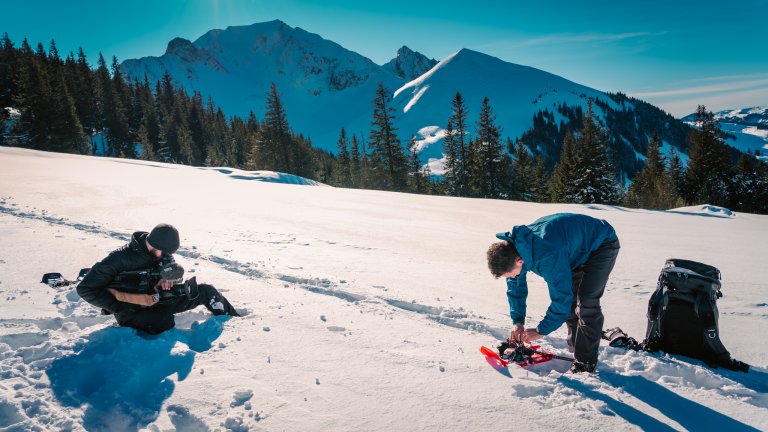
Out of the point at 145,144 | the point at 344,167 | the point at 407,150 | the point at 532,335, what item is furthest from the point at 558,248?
the point at 145,144

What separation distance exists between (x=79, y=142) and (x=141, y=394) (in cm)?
6132

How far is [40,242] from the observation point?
7266mm

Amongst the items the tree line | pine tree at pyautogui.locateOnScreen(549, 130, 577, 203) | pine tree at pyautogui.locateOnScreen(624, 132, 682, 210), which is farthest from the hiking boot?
pine tree at pyautogui.locateOnScreen(624, 132, 682, 210)

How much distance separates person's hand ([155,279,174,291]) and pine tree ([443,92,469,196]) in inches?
1550

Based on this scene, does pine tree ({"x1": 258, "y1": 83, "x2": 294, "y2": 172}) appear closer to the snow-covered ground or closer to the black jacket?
the snow-covered ground

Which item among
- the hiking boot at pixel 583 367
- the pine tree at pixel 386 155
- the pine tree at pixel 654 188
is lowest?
the hiking boot at pixel 583 367

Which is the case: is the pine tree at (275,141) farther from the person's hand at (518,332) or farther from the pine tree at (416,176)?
the person's hand at (518,332)

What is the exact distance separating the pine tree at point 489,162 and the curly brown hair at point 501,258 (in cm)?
3685

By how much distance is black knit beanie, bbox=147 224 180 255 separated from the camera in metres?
4.11

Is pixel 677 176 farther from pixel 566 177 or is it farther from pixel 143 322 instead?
pixel 143 322

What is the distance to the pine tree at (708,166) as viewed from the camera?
113 ft

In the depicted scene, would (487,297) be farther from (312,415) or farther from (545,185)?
(545,185)

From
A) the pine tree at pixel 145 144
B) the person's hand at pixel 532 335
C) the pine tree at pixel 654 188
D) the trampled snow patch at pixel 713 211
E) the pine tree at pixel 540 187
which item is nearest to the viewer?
the person's hand at pixel 532 335

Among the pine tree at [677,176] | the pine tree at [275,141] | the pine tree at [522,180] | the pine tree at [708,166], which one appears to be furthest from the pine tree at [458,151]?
the pine tree at [708,166]
